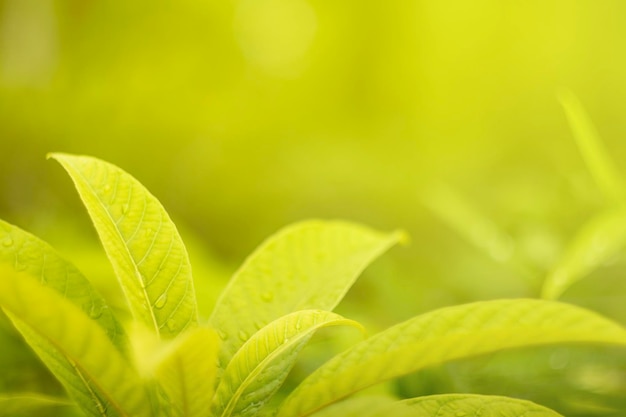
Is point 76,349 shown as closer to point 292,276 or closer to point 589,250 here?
point 292,276

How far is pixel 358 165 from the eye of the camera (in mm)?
1702

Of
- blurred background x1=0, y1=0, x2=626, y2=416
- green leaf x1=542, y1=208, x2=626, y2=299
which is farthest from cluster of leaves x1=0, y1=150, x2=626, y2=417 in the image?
blurred background x1=0, y1=0, x2=626, y2=416

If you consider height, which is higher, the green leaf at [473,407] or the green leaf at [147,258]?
the green leaf at [147,258]

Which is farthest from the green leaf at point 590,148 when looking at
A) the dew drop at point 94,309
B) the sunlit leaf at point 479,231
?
the dew drop at point 94,309

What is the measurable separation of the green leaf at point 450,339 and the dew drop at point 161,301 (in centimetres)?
10

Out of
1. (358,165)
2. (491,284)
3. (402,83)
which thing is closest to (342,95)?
(402,83)

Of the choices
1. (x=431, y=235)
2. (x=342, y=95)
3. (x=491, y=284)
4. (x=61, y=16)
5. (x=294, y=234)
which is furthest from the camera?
(x=342, y=95)

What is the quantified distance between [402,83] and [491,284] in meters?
1.15

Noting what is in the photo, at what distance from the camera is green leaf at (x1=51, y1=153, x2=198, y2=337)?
1.39 feet

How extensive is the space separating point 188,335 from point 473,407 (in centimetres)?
20

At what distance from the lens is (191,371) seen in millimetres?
350

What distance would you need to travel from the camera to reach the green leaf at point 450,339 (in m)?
0.36

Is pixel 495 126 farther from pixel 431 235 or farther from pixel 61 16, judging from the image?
pixel 61 16

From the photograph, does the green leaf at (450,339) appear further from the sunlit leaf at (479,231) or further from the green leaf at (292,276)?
the sunlit leaf at (479,231)
